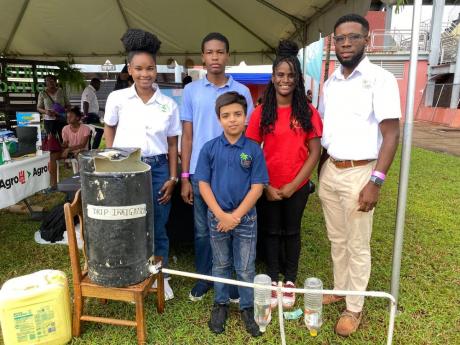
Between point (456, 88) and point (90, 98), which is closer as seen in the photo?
point (90, 98)

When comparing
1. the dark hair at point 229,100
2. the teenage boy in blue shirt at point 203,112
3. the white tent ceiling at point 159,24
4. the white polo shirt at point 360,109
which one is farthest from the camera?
the white tent ceiling at point 159,24

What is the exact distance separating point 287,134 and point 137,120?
1041mm

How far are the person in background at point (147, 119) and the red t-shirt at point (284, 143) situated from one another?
0.60 metres

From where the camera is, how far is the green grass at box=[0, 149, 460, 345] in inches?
99.3

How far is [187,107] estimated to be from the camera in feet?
8.89

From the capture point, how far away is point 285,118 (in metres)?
2.55

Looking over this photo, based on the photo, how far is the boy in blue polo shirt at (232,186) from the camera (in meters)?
2.34

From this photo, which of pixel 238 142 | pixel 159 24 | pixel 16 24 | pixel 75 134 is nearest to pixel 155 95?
pixel 238 142

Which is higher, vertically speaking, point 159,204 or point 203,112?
point 203,112

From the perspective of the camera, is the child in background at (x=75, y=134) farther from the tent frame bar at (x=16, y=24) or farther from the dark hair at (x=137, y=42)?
the dark hair at (x=137, y=42)

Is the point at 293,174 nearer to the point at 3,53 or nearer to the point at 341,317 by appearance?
the point at 341,317

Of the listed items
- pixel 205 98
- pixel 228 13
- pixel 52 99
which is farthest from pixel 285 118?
pixel 52 99

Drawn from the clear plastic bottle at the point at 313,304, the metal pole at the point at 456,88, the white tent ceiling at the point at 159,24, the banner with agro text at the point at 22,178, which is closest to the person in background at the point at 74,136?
the banner with agro text at the point at 22,178

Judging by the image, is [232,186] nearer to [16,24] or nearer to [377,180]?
[377,180]
